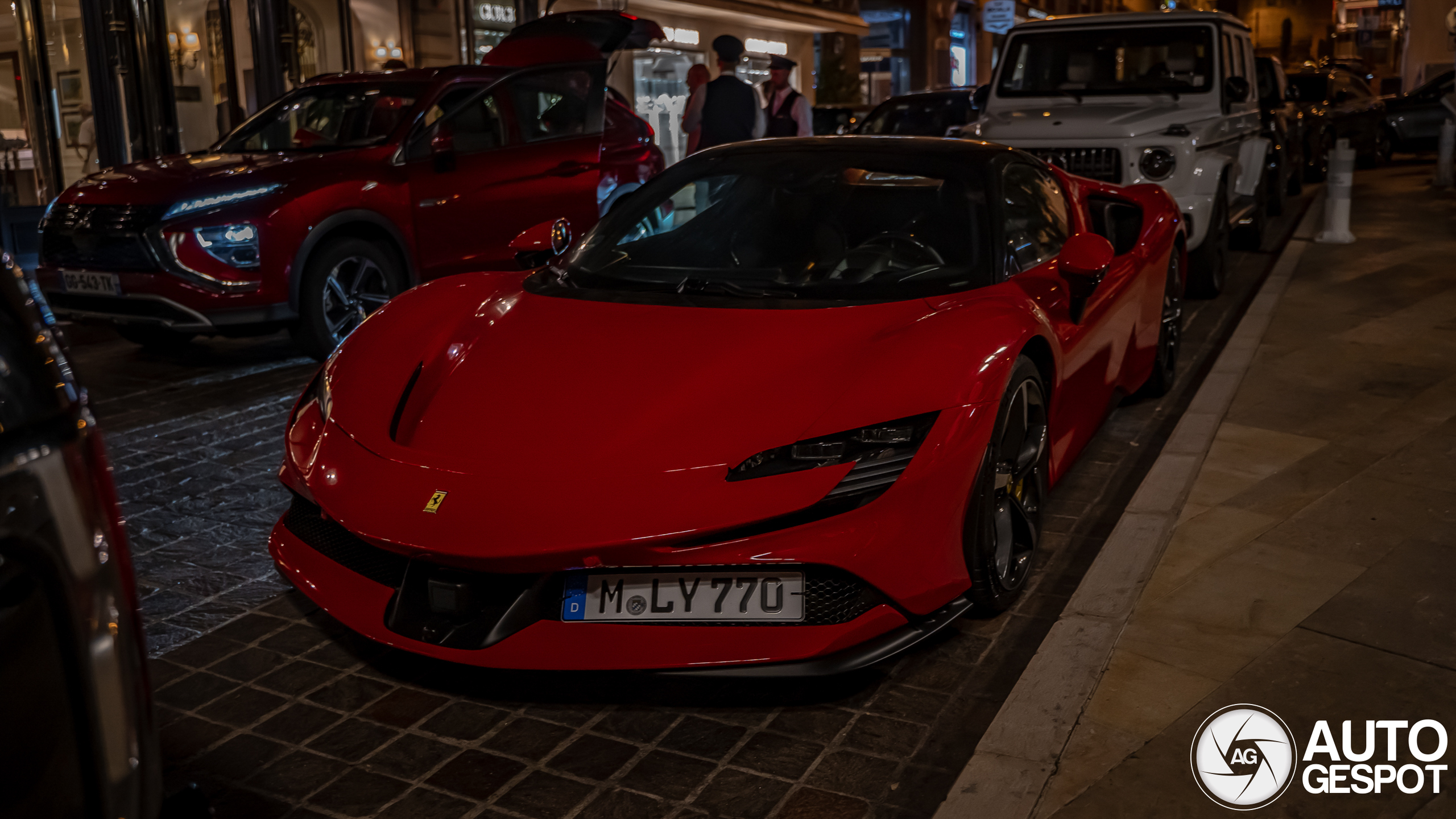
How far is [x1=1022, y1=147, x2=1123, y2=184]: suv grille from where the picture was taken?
877 centimetres

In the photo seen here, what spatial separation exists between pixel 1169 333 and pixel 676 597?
424 centimetres

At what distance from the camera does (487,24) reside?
18359mm

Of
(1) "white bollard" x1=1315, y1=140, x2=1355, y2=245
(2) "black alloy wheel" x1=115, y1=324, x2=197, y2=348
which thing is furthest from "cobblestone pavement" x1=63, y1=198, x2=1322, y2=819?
(1) "white bollard" x1=1315, y1=140, x2=1355, y2=245

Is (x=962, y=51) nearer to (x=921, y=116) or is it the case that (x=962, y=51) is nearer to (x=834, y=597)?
(x=921, y=116)

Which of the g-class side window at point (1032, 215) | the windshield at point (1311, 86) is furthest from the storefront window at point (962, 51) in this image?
the g-class side window at point (1032, 215)

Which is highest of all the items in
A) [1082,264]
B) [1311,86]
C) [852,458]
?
[1311,86]

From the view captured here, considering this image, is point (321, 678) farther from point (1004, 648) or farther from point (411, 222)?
point (411, 222)

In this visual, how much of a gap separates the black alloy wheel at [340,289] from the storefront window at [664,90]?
1473 cm

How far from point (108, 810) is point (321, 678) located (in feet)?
6.48

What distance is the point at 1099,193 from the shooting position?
5617 mm

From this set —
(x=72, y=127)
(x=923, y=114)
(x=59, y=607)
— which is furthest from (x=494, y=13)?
(x=59, y=607)

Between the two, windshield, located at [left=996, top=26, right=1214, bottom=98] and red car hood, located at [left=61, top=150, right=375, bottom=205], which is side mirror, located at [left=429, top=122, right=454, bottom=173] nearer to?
red car hood, located at [left=61, top=150, right=375, bottom=205]

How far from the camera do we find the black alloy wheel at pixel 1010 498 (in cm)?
324

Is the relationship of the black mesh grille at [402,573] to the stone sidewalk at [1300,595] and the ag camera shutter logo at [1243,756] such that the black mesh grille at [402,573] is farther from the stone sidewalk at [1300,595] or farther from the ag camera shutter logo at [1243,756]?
the ag camera shutter logo at [1243,756]
